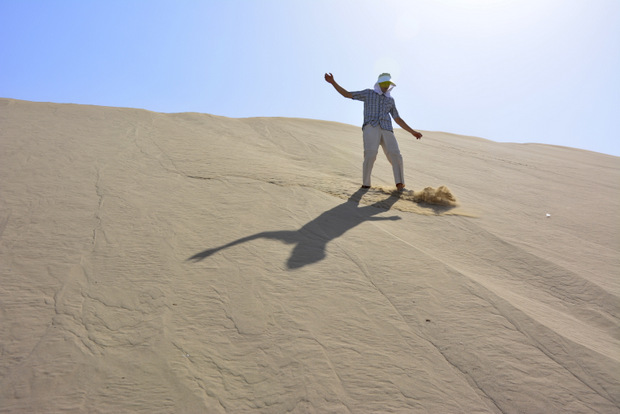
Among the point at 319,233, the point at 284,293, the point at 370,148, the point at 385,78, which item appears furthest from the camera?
the point at 385,78

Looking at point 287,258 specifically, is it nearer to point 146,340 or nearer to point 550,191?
point 146,340

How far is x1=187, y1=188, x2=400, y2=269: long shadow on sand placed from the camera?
301cm

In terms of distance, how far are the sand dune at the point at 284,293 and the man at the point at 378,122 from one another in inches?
12.5

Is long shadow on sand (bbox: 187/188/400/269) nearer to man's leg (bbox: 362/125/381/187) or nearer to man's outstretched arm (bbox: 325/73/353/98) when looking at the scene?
man's leg (bbox: 362/125/381/187)

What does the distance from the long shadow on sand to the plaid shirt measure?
1087 mm

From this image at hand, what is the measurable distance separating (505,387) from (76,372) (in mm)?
1961

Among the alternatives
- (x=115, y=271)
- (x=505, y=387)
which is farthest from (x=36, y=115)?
(x=505, y=387)

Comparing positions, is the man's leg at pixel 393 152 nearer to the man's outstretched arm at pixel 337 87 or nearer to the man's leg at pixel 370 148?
the man's leg at pixel 370 148

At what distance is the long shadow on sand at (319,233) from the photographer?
3.01 metres

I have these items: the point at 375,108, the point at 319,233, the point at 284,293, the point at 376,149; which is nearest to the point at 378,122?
the point at 375,108

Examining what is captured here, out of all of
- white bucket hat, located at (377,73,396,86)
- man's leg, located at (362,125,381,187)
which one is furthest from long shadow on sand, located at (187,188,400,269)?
white bucket hat, located at (377,73,396,86)

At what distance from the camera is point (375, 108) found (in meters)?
5.02

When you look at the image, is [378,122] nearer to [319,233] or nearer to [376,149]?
[376,149]

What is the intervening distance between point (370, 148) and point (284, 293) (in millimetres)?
2837
